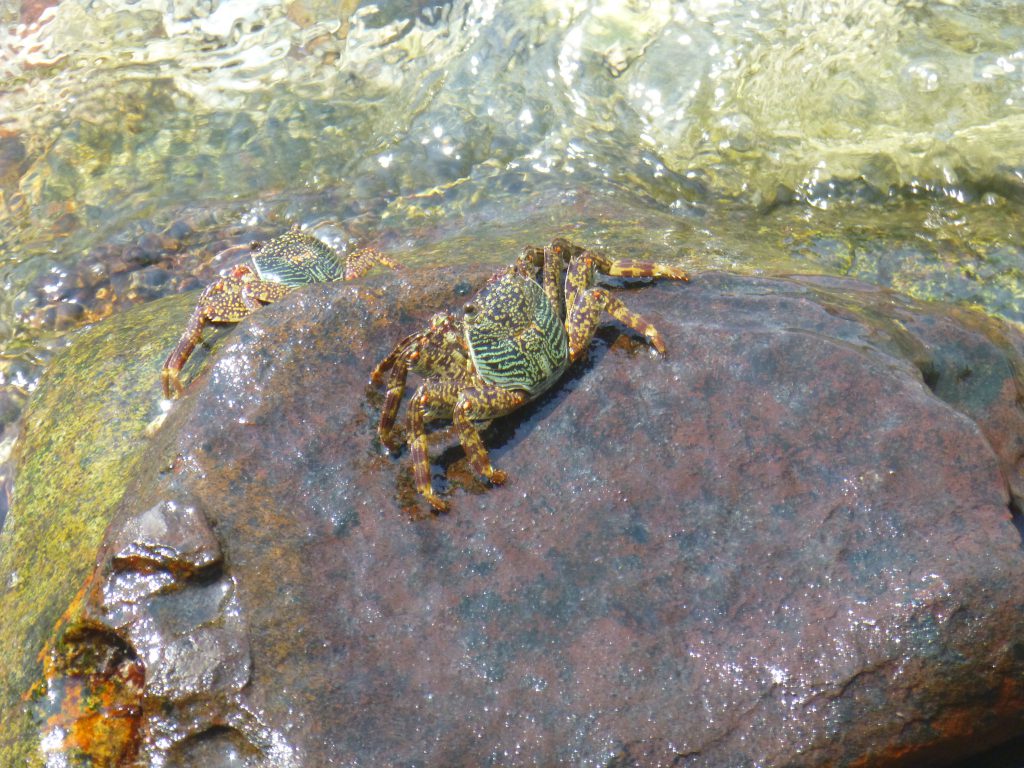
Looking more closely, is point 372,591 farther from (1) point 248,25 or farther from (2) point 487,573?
(1) point 248,25

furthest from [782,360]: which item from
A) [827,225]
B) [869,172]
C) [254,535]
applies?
[869,172]

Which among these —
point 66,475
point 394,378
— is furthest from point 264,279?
point 394,378

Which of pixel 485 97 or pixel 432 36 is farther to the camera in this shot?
pixel 432 36

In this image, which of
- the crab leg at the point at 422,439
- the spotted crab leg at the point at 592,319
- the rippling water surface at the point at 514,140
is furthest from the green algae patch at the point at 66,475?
the spotted crab leg at the point at 592,319

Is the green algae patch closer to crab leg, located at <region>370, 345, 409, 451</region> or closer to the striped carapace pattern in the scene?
crab leg, located at <region>370, 345, 409, 451</region>

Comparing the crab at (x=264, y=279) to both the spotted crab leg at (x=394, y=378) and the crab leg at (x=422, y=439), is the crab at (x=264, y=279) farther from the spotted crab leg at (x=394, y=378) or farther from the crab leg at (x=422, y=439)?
the crab leg at (x=422, y=439)

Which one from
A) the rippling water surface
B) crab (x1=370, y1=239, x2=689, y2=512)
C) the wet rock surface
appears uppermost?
crab (x1=370, y1=239, x2=689, y2=512)

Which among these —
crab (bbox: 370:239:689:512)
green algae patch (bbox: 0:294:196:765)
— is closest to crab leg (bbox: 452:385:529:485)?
crab (bbox: 370:239:689:512)

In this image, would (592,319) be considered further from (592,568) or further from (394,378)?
(592,568)
